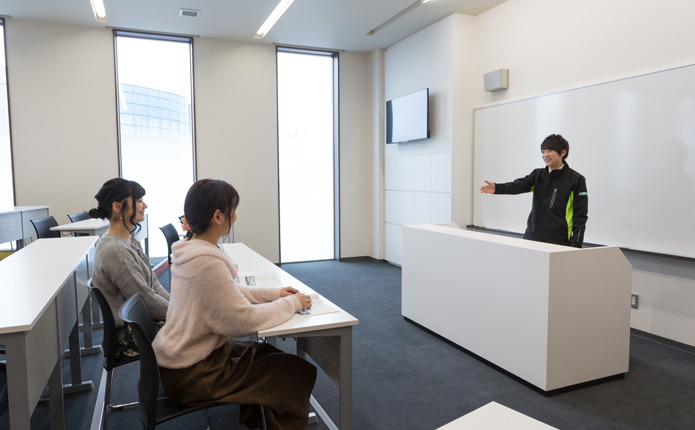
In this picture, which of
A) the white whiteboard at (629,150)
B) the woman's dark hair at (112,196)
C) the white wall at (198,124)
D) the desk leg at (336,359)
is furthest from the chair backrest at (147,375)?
the white wall at (198,124)

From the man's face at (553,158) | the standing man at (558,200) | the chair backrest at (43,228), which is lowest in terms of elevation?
the chair backrest at (43,228)

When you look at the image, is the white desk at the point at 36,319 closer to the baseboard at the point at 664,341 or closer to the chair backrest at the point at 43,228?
the chair backrest at the point at 43,228

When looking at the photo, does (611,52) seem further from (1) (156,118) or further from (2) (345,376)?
(1) (156,118)

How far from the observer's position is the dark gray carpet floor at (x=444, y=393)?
8.31ft

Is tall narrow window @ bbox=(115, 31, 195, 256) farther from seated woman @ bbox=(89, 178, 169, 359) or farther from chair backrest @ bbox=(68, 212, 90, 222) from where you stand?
seated woman @ bbox=(89, 178, 169, 359)

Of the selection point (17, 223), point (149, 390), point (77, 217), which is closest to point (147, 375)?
point (149, 390)

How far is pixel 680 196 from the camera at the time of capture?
3.37m

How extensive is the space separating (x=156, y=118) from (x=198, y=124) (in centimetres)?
57

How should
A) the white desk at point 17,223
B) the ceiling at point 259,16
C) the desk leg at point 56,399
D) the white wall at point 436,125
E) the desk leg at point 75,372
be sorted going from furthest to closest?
the white wall at point 436,125 → the ceiling at point 259,16 → the white desk at point 17,223 → the desk leg at point 75,372 → the desk leg at point 56,399

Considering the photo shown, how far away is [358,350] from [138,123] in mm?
4566

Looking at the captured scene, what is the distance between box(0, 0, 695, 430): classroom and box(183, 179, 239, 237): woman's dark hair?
1.52m

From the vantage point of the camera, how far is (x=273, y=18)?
5527 mm

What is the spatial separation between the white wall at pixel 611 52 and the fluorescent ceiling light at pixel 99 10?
14.3ft

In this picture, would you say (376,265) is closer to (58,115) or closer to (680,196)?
(680,196)
